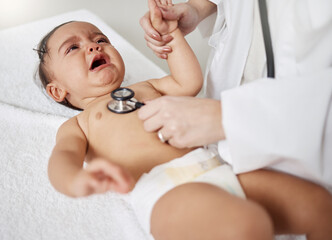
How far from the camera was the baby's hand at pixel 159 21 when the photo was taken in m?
0.98

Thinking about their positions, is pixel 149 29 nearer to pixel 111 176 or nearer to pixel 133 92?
pixel 133 92

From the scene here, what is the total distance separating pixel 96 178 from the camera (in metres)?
0.64

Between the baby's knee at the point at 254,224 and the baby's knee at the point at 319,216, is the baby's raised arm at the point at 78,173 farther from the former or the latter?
the baby's knee at the point at 319,216

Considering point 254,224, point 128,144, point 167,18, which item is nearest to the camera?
point 254,224

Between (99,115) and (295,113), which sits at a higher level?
(295,113)

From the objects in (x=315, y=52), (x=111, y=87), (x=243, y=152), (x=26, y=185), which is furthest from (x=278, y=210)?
(x=26, y=185)

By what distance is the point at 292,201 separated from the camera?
75 cm

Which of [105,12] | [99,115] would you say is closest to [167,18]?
[99,115]

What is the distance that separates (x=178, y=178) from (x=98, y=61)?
53 centimetres

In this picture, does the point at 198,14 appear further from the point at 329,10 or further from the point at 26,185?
the point at 26,185

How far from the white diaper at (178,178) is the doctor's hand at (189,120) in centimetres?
7

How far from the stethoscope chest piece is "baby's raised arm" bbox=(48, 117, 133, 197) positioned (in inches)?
5.2

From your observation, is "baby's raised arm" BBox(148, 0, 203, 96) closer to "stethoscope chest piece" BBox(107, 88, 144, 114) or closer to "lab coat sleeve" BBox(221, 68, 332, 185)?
"stethoscope chest piece" BBox(107, 88, 144, 114)

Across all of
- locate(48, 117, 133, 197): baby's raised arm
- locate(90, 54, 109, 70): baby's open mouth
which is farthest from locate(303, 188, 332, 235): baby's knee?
locate(90, 54, 109, 70): baby's open mouth
